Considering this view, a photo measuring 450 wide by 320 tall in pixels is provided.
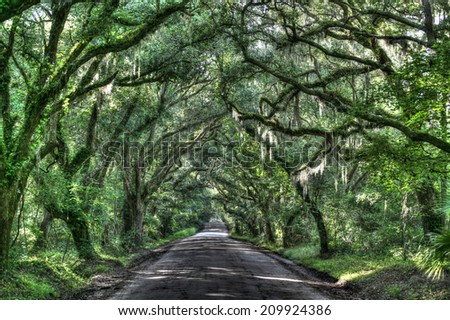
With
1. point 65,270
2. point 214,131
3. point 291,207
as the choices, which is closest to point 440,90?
point 65,270

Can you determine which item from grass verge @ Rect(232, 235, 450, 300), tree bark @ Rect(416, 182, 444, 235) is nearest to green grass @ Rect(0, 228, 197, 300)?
grass verge @ Rect(232, 235, 450, 300)

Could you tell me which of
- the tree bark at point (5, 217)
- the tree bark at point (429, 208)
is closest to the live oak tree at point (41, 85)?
the tree bark at point (5, 217)

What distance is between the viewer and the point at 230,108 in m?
16.9

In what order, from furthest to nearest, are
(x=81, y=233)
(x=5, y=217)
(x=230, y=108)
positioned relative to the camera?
(x=230, y=108) < (x=81, y=233) < (x=5, y=217)

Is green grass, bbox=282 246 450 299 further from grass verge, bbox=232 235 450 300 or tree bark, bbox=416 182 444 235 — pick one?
tree bark, bbox=416 182 444 235

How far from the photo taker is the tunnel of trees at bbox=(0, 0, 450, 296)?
32.2ft

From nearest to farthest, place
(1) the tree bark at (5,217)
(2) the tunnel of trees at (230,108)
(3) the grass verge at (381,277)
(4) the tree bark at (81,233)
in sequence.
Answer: (1) the tree bark at (5,217) → (3) the grass verge at (381,277) → (2) the tunnel of trees at (230,108) → (4) the tree bark at (81,233)

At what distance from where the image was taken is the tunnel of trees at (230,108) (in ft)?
32.2

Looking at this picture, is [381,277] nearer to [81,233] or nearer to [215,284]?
[215,284]

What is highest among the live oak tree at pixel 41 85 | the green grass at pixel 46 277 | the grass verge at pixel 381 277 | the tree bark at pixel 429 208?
the live oak tree at pixel 41 85

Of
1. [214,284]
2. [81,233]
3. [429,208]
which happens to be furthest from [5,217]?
[429,208]

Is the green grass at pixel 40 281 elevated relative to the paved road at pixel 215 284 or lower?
elevated

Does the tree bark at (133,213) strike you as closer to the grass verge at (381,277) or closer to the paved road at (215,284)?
the paved road at (215,284)

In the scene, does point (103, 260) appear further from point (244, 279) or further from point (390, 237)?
point (390, 237)
